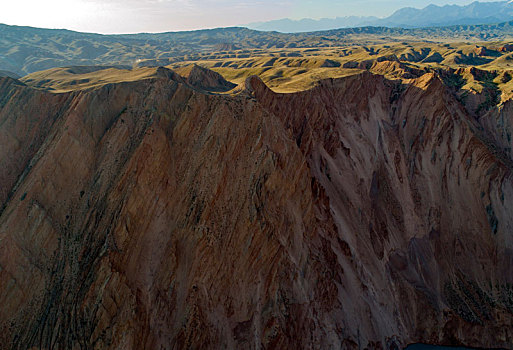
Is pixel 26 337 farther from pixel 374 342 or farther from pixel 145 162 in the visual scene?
pixel 374 342

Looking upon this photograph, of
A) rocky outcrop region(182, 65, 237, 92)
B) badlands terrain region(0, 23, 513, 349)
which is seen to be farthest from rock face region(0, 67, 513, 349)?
rocky outcrop region(182, 65, 237, 92)

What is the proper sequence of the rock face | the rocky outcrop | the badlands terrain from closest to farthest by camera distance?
the rock face, the badlands terrain, the rocky outcrop

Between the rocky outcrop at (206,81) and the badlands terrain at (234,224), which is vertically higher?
the rocky outcrop at (206,81)

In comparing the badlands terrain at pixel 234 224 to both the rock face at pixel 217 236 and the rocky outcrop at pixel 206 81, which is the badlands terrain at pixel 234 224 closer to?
the rock face at pixel 217 236

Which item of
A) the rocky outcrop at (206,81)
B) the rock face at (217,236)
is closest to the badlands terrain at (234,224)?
the rock face at (217,236)

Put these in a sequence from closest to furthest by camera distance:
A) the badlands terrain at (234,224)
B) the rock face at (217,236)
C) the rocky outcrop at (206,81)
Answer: the rock face at (217,236) < the badlands terrain at (234,224) < the rocky outcrop at (206,81)

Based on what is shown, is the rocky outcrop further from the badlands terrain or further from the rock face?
the rock face
